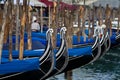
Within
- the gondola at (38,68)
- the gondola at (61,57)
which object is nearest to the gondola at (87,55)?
the gondola at (61,57)

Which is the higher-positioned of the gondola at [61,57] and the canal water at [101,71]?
the gondola at [61,57]

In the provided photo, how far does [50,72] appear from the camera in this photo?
1063 centimetres

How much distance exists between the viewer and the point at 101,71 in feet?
50.2

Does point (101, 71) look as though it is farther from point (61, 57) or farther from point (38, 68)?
point (38, 68)

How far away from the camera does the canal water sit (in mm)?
13847

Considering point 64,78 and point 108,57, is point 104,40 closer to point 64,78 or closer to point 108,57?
point 64,78

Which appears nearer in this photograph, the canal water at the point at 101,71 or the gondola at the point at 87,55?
the gondola at the point at 87,55

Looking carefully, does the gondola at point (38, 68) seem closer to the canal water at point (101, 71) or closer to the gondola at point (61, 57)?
the gondola at point (61, 57)

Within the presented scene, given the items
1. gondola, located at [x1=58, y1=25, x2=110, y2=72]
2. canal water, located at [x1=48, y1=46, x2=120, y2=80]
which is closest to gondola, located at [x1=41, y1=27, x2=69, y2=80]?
gondola, located at [x1=58, y1=25, x2=110, y2=72]

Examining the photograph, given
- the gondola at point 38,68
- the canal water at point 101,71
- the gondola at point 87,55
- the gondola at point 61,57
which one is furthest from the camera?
the canal water at point 101,71

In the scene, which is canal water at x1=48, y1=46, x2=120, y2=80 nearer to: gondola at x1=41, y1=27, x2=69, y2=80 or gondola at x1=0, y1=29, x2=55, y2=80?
gondola at x1=41, y1=27, x2=69, y2=80

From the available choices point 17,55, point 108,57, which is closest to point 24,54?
point 17,55

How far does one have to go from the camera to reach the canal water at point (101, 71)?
1385 centimetres

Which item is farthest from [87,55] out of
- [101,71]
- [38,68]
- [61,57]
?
[38,68]
